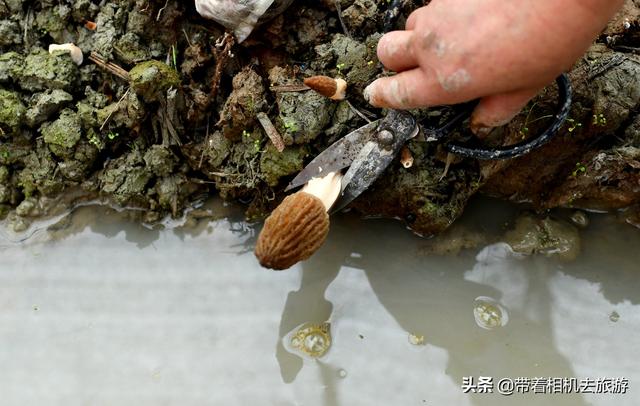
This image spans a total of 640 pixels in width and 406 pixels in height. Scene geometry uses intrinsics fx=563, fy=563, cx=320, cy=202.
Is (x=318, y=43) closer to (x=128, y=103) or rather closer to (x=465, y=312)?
(x=128, y=103)

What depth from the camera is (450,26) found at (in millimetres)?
1541

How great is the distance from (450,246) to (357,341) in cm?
55

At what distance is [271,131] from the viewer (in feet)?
7.05

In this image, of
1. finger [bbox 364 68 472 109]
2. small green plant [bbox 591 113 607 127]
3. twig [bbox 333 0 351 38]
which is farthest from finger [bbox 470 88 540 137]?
twig [bbox 333 0 351 38]

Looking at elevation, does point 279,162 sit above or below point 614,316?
above

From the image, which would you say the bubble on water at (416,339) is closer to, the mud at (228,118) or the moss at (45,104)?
the mud at (228,118)

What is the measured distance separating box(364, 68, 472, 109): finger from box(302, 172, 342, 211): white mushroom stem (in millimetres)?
304

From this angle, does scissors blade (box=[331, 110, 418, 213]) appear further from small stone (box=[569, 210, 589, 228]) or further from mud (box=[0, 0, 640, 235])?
small stone (box=[569, 210, 589, 228])

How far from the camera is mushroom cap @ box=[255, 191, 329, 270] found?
1.87 m

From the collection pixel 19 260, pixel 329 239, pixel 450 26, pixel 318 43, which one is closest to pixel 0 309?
pixel 19 260

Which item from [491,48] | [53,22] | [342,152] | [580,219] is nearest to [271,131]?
[342,152]

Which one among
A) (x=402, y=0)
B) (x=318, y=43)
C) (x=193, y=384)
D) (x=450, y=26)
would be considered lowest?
(x=193, y=384)

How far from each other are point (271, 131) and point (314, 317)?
2.50ft

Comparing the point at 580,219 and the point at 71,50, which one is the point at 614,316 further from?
the point at 71,50
